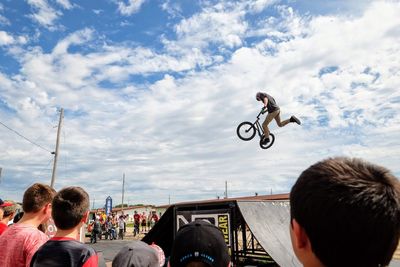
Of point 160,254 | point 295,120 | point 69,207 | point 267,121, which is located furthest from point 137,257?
point 295,120

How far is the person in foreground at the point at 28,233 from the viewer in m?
2.76

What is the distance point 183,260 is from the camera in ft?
5.21

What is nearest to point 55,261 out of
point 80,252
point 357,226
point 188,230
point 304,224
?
point 80,252

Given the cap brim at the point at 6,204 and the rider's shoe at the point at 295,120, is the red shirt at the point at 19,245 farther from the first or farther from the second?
the rider's shoe at the point at 295,120

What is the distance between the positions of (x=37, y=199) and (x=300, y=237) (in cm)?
254

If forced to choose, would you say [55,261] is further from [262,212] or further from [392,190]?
[262,212]

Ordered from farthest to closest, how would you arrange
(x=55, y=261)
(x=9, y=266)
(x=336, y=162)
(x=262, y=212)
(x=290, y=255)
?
(x=262, y=212), (x=290, y=255), (x=9, y=266), (x=55, y=261), (x=336, y=162)

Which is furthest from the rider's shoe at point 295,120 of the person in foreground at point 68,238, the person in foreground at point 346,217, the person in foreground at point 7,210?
the person in foreground at point 346,217

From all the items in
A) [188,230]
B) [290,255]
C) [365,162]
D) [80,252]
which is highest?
[365,162]

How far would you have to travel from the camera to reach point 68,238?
8.14 ft

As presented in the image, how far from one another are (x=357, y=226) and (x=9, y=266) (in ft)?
8.76

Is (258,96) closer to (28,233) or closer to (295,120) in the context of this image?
(295,120)

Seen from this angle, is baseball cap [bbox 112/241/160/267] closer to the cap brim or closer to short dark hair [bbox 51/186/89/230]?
short dark hair [bbox 51/186/89/230]

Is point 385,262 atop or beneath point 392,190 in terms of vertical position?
beneath
